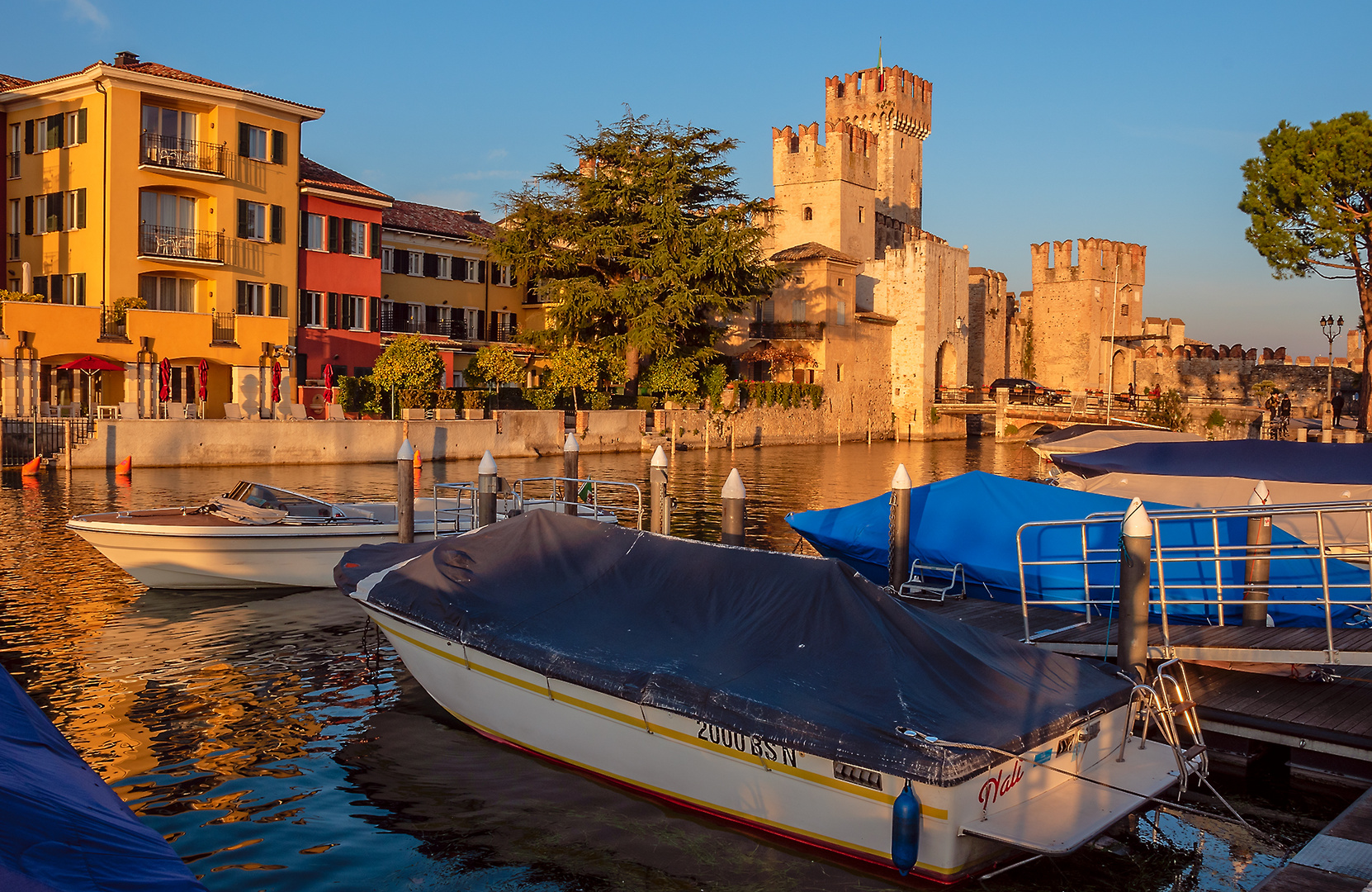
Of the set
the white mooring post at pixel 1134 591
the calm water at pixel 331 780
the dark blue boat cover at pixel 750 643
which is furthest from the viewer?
the white mooring post at pixel 1134 591

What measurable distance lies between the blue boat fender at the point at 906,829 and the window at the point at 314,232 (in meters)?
41.3

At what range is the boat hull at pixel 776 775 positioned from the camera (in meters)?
6.91

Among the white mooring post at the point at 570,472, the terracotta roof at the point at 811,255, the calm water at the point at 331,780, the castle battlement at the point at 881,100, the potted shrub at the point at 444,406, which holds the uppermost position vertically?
the castle battlement at the point at 881,100

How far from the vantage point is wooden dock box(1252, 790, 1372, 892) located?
19.8 ft

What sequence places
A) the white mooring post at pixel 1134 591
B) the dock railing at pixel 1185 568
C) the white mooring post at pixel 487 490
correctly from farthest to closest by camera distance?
the white mooring post at pixel 487 490 < the dock railing at pixel 1185 568 < the white mooring post at pixel 1134 591

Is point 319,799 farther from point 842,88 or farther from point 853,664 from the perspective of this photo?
point 842,88

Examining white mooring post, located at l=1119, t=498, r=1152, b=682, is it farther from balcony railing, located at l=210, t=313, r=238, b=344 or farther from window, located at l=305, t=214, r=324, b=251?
window, located at l=305, t=214, r=324, b=251

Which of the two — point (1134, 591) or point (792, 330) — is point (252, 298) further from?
point (1134, 591)

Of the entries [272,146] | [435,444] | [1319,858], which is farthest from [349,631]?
[272,146]

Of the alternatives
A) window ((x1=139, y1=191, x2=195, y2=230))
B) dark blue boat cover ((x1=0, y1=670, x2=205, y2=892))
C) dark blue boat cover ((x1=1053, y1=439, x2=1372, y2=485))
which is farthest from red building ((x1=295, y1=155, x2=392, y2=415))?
dark blue boat cover ((x1=0, y1=670, x2=205, y2=892))

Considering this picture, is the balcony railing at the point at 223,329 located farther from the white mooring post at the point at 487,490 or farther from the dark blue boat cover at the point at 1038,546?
the dark blue boat cover at the point at 1038,546

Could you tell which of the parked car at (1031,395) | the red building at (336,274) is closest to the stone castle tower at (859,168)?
the parked car at (1031,395)

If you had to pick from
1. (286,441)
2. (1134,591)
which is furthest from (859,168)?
(1134,591)

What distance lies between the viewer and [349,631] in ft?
46.5
